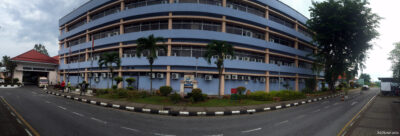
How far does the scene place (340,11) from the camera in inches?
1035

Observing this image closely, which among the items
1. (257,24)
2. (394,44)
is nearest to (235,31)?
(257,24)

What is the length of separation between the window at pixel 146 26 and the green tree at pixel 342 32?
28.2 m

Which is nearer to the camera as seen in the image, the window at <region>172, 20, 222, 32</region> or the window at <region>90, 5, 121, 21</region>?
the window at <region>172, 20, 222, 32</region>

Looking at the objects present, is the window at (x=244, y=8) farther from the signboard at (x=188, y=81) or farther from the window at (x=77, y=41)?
the window at (x=77, y=41)

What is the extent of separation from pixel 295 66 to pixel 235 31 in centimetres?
1739

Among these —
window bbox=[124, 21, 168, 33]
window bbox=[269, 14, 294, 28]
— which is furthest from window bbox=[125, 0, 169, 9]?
window bbox=[269, 14, 294, 28]

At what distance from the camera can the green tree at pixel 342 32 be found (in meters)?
25.7

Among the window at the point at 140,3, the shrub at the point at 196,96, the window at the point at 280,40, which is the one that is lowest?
the shrub at the point at 196,96

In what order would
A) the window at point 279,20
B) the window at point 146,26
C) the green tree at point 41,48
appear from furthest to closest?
the green tree at point 41,48 → the window at point 279,20 → the window at point 146,26

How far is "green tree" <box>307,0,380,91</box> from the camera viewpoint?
25689mm

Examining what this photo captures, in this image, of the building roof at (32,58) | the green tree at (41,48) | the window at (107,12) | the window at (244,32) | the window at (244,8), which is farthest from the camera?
the green tree at (41,48)

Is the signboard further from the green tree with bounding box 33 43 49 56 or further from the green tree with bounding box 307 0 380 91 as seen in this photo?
the green tree with bounding box 33 43 49 56

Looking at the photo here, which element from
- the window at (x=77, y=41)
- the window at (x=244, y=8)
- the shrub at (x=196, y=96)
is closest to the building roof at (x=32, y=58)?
the window at (x=77, y=41)

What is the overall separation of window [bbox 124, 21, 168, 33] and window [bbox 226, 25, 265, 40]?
10.4 meters
